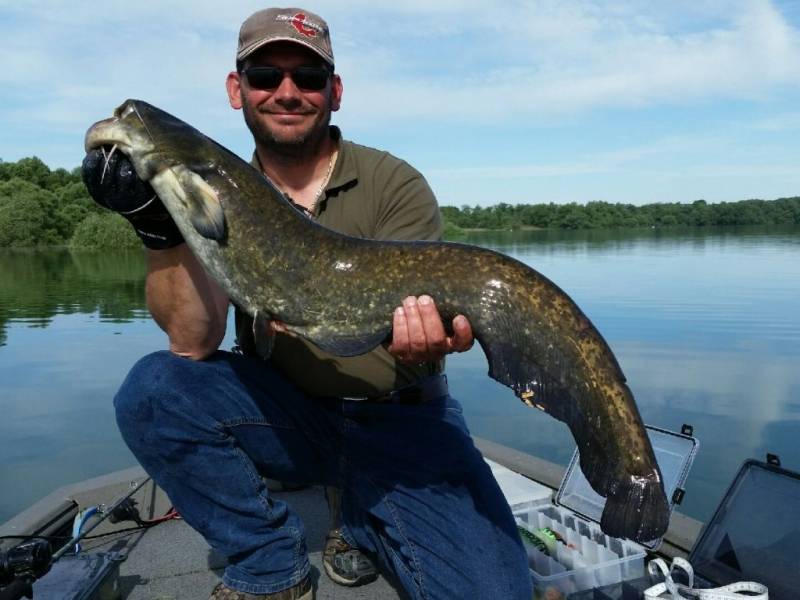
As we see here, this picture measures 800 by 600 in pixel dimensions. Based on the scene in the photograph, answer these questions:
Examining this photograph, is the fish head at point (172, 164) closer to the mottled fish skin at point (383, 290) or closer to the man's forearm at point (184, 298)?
the mottled fish skin at point (383, 290)

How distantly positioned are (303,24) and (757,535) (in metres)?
3.18

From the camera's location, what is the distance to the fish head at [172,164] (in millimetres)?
2559

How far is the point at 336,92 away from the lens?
11.8 feet

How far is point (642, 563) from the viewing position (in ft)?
11.9

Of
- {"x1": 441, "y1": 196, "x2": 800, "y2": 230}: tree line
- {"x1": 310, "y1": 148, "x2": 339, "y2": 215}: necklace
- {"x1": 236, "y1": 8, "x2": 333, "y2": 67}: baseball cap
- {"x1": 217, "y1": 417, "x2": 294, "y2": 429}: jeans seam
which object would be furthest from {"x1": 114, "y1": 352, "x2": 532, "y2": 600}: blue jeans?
{"x1": 441, "y1": 196, "x2": 800, "y2": 230}: tree line

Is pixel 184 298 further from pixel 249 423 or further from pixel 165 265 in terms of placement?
pixel 249 423

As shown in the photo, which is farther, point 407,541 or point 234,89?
point 234,89

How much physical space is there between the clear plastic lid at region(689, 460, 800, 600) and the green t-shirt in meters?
1.54

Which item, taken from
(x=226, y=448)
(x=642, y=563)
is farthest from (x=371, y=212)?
(x=642, y=563)

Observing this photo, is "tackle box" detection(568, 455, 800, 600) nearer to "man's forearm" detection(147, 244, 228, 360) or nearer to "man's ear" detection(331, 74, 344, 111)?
"man's forearm" detection(147, 244, 228, 360)

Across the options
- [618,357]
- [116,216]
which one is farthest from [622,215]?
[618,357]

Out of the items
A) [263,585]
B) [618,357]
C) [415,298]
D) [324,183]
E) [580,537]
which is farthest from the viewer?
[618,357]

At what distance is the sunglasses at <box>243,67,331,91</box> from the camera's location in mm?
3285

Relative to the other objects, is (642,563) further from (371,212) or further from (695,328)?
(695,328)
